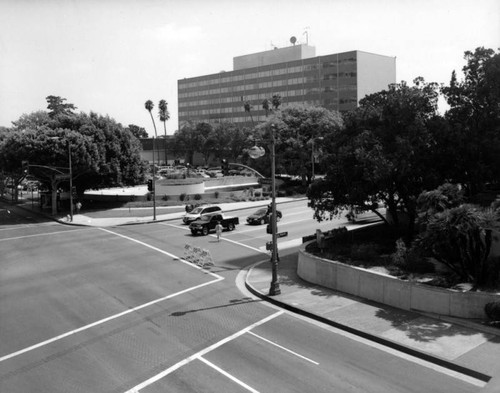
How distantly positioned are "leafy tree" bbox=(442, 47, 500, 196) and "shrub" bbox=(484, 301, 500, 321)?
11538 millimetres

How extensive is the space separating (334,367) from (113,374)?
20.1 ft

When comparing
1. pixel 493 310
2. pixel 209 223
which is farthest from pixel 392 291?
pixel 209 223

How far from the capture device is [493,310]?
634 inches

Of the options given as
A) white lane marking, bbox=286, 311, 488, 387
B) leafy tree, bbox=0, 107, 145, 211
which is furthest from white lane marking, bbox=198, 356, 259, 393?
leafy tree, bbox=0, 107, 145, 211

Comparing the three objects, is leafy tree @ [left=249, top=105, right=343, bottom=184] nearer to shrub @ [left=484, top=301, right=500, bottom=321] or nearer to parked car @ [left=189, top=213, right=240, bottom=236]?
parked car @ [left=189, top=213, right=240, bottom=236]

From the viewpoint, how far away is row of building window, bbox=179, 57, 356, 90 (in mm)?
116256

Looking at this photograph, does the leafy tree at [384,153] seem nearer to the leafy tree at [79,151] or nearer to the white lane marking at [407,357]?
the white lane marking at [407,357]

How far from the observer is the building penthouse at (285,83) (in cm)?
11369

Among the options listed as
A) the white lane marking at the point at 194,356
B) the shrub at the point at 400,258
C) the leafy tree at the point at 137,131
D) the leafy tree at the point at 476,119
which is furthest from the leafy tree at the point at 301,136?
the leafy tree at the point at 137,131

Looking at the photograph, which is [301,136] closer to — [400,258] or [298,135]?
[298,135]

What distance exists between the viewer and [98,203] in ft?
217

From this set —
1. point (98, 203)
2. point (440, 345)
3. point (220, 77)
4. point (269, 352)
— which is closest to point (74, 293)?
point (269, 352)

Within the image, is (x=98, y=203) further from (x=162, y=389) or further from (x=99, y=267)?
(x=162, y=389)

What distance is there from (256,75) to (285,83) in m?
11.2
